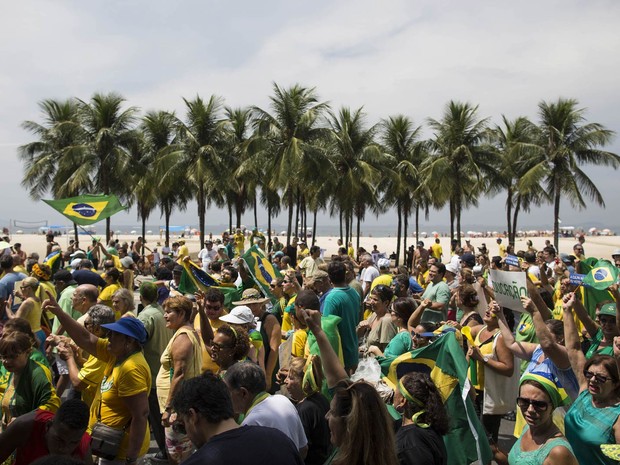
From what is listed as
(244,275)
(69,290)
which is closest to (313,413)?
(69,290)

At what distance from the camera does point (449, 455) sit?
4.06 m

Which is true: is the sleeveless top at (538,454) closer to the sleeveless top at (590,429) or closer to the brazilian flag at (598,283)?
the sleeveless top at (590,429)

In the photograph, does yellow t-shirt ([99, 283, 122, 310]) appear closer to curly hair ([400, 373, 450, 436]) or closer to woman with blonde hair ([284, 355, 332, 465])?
woman with blonde hair ([284, 355, 332, 465])

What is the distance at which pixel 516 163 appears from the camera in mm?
31578

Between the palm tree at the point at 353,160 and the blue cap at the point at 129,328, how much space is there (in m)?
27.0

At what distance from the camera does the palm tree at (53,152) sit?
31266 mm

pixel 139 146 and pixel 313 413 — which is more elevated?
pixel 139 146

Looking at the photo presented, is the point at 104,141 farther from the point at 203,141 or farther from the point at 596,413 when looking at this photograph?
the point at 596,413

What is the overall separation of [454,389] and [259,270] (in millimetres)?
4692

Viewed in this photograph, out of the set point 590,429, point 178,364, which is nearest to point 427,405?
point 590,429

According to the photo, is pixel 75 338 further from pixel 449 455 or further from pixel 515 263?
pixel 515 263

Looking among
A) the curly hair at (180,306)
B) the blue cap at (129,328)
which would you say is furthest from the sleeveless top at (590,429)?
the curly hair at (180,306)

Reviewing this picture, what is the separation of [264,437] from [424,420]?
1.15m

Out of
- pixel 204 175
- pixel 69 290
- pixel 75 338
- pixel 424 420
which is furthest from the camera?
pixel 204 175
